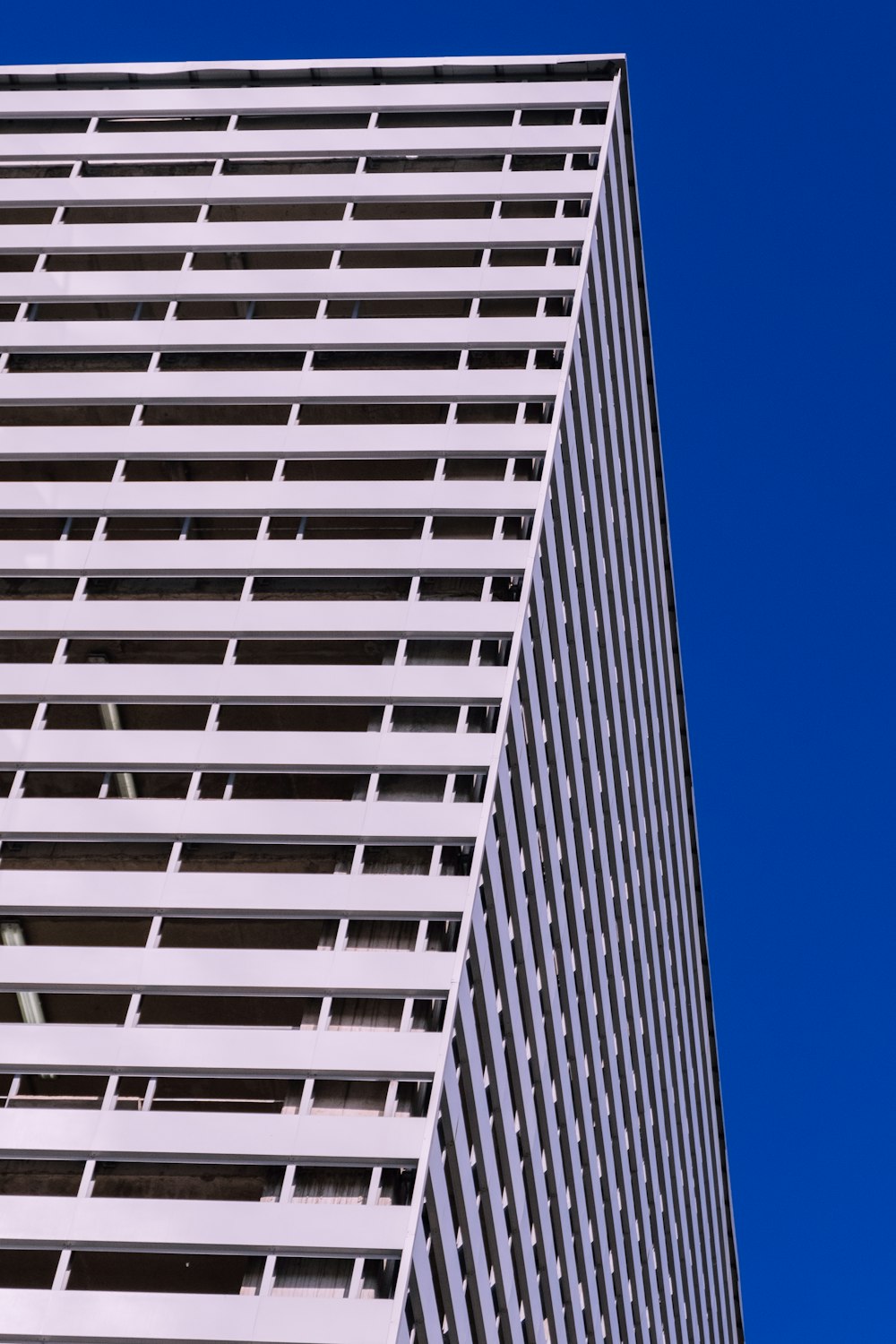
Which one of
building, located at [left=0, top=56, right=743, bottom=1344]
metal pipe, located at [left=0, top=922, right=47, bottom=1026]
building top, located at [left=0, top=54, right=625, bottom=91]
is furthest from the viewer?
building top, located at [left=0, top=54, right=625, bottom=91]

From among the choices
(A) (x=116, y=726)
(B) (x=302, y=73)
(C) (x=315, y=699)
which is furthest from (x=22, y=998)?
(B) (x=302, y=73)

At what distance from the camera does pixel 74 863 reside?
34.6m

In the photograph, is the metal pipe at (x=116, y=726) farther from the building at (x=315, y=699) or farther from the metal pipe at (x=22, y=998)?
the metal pipe at (x=22, y=998)

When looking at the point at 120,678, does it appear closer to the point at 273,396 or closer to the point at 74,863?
the point at 74,863

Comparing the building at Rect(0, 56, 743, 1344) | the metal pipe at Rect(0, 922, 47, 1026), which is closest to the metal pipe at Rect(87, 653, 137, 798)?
the building at Rect(0, 56, 743, 1344)

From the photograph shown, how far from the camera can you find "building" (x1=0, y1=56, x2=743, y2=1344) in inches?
1180

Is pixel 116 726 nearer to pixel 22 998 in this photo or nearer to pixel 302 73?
pixel 22 998

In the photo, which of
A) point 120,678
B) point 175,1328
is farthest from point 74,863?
point 175,1328

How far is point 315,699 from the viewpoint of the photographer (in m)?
35.5

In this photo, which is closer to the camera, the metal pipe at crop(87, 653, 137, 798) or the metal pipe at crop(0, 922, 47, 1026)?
the metal pipe at crop(0, 922, 47, 1026)

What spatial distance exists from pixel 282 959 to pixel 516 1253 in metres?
11.4

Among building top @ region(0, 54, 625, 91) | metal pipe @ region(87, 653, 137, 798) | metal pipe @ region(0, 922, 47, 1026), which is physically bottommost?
metal pipe @ region(0, 922, 47, 1026)

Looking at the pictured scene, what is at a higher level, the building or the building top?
the building top

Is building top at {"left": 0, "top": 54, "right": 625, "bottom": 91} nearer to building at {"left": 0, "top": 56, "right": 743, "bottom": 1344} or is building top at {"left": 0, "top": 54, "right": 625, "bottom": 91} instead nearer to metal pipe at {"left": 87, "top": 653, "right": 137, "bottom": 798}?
building at {"left": 0, "top": 56, "right": 743, "bottom": 1344}
